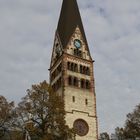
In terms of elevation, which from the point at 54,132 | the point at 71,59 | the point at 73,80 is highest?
the point at 71,59

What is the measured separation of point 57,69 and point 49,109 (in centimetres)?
2518

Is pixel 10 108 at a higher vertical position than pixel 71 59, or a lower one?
lower

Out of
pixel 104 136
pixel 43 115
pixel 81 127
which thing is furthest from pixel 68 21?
pixel 43 115

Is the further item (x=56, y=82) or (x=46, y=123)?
(x=56, y=82)

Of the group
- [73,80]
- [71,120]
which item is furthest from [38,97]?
[73,80]

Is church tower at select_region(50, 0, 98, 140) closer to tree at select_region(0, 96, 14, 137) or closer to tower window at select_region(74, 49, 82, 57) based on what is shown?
tower window at select_region(74, 49, 82, 57)

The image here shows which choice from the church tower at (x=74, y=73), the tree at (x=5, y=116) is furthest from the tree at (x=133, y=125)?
the tree at (x=5, y=116)

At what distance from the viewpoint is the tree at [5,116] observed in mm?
32188

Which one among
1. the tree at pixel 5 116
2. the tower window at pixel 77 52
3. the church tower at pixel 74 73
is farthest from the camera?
the tower window at pixel 77 52

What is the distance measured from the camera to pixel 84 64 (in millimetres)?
56656

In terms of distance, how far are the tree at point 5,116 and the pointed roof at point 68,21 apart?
2565 cm

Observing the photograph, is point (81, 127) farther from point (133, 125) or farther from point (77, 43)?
point (77, 43)

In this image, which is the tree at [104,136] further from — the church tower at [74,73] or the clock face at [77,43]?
the clock face at [77,43]

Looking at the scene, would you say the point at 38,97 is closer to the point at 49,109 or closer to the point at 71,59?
the point at 49,109
